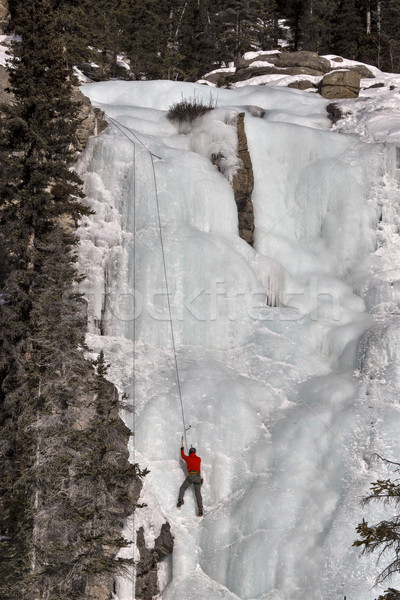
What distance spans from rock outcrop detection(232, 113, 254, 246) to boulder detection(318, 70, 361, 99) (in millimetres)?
8160

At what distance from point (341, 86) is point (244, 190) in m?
10.1

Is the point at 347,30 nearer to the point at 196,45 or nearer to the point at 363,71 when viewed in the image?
the point at 196,45

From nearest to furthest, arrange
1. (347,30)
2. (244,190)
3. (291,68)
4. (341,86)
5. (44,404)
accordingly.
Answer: (44,404), (244,190), (341,86), (291,68), (347,30)

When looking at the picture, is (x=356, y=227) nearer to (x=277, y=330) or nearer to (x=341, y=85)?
(x=277, y=330)

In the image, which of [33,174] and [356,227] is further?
[356,227]

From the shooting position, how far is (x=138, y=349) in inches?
688

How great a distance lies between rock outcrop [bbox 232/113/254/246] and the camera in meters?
20.4

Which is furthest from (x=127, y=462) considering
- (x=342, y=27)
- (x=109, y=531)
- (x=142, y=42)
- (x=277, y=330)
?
(x=342, y=27)

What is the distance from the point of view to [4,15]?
2875 cm

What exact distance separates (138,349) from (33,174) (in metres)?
4.89

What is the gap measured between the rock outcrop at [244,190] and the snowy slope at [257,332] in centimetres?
35

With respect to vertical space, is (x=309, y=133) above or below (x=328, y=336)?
above

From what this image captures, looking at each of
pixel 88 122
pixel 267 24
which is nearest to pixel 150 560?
pixel 88 122

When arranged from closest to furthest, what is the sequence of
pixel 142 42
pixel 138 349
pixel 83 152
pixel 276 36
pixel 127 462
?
pixel 127 462 < pixel 138 349 < pixel 83 152 < pixel 142 42 < pixel 276 36
